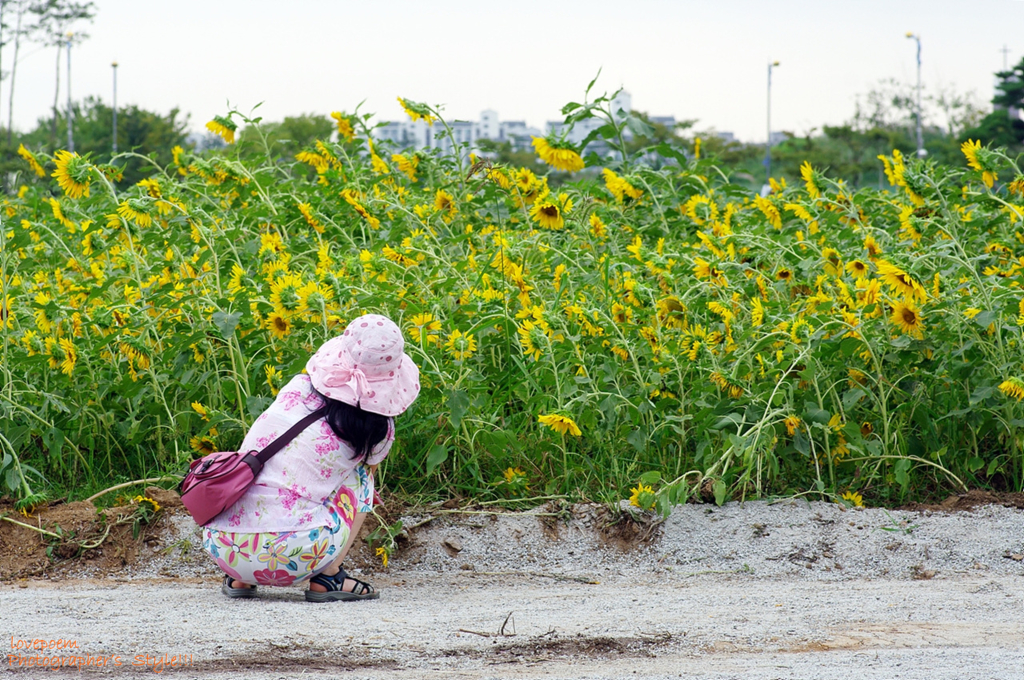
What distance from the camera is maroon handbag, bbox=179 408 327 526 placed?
10.7ft

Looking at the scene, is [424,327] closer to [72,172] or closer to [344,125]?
[72,172]

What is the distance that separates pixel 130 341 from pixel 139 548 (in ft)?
2.46


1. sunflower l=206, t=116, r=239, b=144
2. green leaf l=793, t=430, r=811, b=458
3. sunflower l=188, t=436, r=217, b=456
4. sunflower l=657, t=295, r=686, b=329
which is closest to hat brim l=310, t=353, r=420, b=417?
sunflower l=188, t=436, r=217, b=456

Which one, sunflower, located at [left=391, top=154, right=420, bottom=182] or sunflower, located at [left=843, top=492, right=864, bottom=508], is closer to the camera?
sunflower, located at [left=843, top=492, right=864, bottom=508]

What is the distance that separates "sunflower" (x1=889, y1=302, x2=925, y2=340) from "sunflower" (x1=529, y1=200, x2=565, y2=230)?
1492mm

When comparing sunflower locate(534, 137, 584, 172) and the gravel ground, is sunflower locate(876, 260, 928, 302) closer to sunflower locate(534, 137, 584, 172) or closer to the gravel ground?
the gravel ground

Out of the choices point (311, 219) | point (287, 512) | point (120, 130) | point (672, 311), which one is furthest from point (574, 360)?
point (120, 130)

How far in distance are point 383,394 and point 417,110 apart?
80.1 inches

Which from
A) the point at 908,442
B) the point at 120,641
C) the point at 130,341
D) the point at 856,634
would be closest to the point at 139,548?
the point at 130,341

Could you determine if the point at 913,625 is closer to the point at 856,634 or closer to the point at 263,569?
the point at 856,634

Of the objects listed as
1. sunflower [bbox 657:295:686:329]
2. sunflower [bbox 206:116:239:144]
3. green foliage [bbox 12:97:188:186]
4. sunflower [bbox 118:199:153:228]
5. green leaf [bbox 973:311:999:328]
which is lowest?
sunflower [bbox 657:295:686:329]

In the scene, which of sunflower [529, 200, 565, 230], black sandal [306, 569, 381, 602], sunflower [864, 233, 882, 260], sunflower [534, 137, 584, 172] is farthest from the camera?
sunflower [529, 200, 565, 230]

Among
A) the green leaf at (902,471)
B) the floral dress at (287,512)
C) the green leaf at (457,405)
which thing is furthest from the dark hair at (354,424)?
the green leaf at (902,471)

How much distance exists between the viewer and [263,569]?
3.32 m
